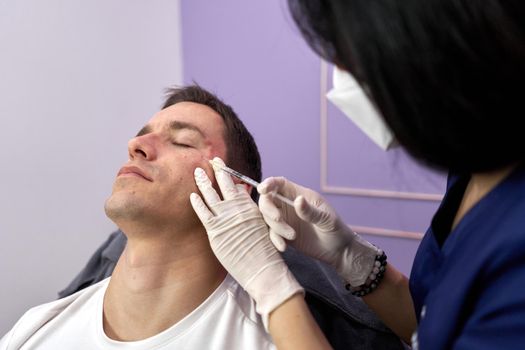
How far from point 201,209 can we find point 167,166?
0.15m

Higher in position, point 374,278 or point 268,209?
point 268,209

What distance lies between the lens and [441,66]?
47 cm

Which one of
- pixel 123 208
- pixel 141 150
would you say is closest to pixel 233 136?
pixel 141 150

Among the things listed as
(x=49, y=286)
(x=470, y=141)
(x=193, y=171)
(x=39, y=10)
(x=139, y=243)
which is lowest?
(x=49, y=286)

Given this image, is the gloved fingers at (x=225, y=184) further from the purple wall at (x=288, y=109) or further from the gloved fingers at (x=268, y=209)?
the purple wall at (x=288, y=109)

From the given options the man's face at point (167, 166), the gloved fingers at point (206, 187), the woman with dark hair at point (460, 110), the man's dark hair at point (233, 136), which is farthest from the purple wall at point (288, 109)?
the woman with dark hair at point (460, 110)

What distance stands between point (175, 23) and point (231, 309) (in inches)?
71.6

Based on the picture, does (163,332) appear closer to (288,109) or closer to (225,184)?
(225,184)

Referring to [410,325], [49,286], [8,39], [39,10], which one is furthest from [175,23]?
[410,325]

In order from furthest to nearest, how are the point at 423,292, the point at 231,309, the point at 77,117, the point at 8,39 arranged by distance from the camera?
1. the point at 77,117
2. the point at 8,39
3. the point at 231,309
4. the point at 423,292

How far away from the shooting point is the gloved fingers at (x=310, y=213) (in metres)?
0.82

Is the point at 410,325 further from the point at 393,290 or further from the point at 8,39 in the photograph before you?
the point at 8,39

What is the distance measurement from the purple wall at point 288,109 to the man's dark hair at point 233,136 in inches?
33.0

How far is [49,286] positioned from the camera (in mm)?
1852
